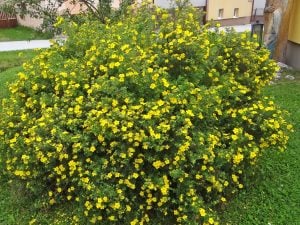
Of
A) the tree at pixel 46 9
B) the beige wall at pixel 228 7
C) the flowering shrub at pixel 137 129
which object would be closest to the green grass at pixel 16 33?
the beige wall at pixel 228 7

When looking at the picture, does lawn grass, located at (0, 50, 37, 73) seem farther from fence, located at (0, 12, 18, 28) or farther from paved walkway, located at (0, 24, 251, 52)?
fence, located at (0, 12, 18, 28)

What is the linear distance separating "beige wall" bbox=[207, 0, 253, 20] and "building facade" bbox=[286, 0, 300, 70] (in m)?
→ 8.49

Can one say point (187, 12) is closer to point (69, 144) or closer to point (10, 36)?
point (69, 144)

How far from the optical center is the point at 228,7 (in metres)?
17.6

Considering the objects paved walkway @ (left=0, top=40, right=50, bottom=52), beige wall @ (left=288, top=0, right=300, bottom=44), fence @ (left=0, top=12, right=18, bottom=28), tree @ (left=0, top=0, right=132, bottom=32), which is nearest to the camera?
tree @ (left=0, top=0, right=132, bottom=32)

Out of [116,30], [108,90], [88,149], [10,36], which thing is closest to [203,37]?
[116,30]

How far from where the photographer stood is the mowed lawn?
410 centimetres

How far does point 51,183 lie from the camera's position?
4.18 m

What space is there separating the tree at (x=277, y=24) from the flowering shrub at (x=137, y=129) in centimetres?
338

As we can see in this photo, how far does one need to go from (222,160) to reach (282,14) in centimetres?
487

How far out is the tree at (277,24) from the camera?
25.2ft

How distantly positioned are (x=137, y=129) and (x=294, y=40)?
5.63m

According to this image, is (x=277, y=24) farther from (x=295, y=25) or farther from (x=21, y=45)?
(x=21, y=45)

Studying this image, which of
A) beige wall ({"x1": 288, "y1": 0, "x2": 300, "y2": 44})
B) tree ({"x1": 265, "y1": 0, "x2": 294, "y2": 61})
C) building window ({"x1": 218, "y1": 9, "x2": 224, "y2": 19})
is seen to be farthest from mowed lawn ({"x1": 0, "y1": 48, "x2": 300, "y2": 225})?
building window ({"x1": 218, "y1": 9, "x2": 224, "y2": 19})
